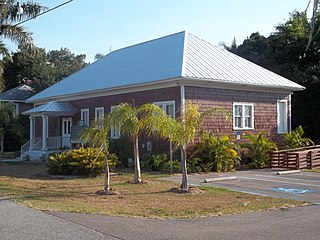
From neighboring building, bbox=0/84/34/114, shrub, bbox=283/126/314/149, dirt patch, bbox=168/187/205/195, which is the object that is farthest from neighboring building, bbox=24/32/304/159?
neighboring building, bbox=0/84/34/114

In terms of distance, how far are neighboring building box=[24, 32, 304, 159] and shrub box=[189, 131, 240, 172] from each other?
55.1 inches

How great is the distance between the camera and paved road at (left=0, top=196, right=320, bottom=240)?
27.2 ft

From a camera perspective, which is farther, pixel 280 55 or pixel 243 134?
Answer: pixel 280 55

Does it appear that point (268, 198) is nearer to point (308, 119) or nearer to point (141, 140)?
point (141, 140)

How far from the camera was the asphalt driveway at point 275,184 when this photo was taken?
567 inches

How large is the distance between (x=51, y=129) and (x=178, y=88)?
1512 cm

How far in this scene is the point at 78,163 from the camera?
20.0 metres

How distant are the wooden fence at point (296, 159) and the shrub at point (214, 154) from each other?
8.60ft

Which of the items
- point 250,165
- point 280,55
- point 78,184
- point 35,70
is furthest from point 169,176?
point 35,70

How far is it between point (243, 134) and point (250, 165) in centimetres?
210

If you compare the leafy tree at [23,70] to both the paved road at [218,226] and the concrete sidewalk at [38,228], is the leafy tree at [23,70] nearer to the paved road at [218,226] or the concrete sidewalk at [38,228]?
the concrete sidewalk at [38,228]

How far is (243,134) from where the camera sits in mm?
25812

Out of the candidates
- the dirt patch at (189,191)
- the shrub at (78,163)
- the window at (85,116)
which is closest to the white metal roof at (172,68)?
the window at (85,116)

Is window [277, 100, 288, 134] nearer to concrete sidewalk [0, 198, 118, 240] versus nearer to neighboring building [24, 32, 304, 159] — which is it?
neighboring building [24, 32, 304, 159]
